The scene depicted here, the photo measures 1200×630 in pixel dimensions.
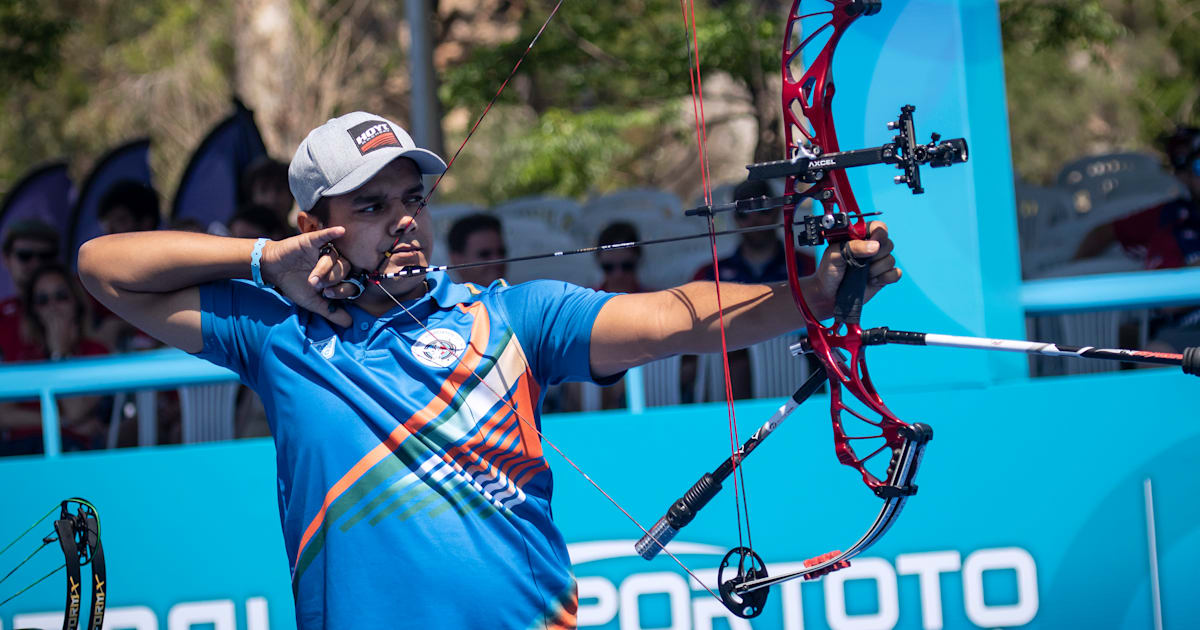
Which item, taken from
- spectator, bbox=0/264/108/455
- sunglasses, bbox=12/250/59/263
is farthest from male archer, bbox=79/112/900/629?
sunglasses, bbox=12/250/59/263

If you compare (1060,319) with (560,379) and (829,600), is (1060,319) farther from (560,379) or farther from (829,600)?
(560,379)

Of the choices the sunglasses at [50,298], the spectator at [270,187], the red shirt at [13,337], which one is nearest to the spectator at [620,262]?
the spectator at [270,187]

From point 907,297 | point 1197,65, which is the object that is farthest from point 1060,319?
point 1197,65

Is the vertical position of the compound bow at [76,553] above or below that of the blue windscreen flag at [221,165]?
below

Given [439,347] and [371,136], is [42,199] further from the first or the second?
[439,347]

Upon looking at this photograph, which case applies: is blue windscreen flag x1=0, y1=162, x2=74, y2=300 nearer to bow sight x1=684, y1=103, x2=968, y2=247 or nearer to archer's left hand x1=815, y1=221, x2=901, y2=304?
bow sight x1=684, y1=103, x2=968, y2=247

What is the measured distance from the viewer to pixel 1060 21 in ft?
27.9

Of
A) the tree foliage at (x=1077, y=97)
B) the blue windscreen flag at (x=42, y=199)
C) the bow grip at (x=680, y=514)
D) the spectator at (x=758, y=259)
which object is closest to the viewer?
the bow grip at (x=680, y=514)

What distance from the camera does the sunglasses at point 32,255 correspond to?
5.86 meters

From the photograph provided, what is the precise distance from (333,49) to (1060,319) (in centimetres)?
1206

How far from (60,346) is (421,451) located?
379 cm

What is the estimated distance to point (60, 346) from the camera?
527cm

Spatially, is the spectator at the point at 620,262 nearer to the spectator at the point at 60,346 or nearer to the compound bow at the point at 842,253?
the spectator at the point at 60,346

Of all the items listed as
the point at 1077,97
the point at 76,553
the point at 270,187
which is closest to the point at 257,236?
the point at 270,187
